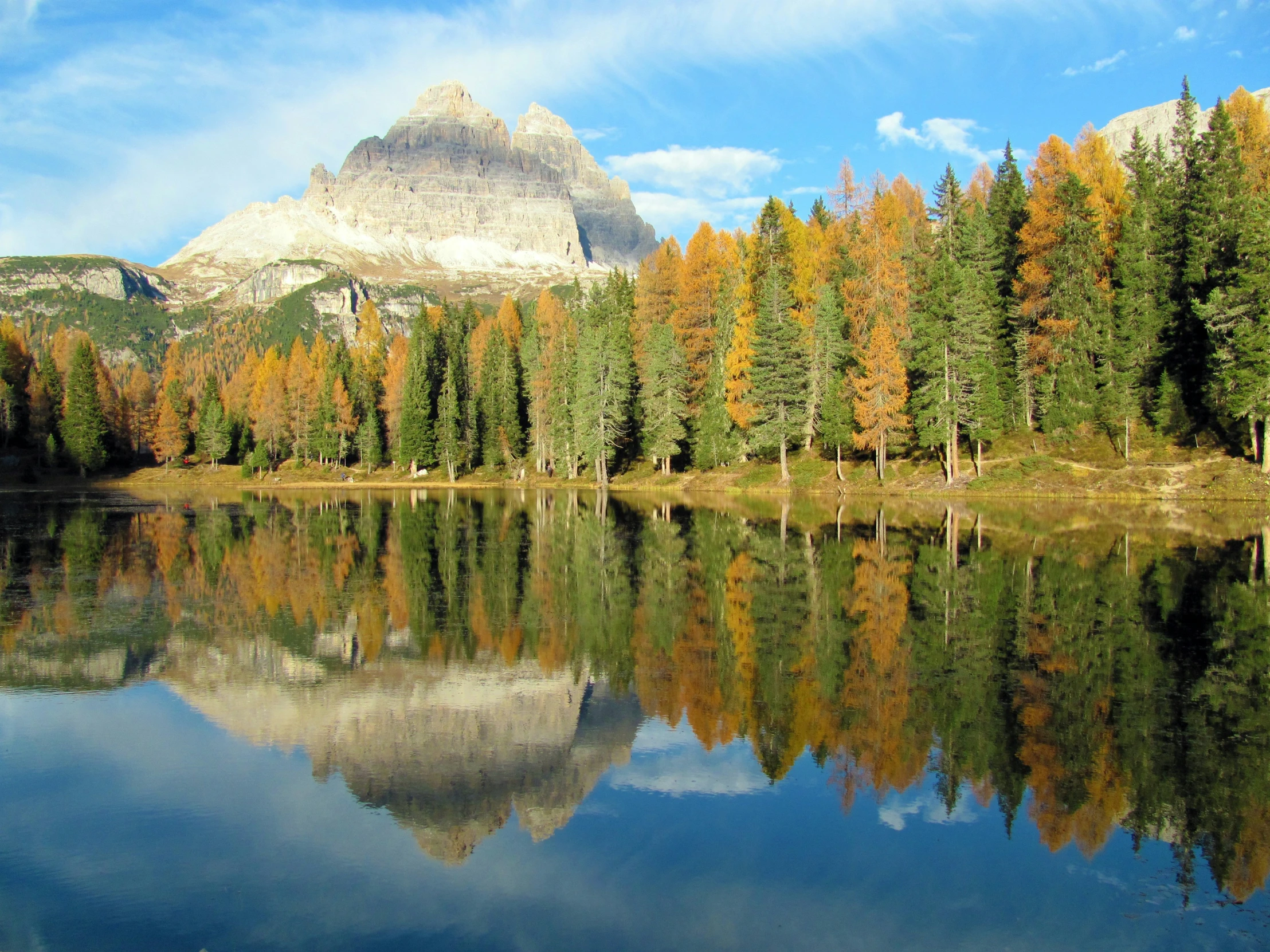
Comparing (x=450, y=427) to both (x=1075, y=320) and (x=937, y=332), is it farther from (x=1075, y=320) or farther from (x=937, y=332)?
(x=1075, y=320)

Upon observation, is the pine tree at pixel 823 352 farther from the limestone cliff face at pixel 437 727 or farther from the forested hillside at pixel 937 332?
the limestone cliff face at pixel 437 727

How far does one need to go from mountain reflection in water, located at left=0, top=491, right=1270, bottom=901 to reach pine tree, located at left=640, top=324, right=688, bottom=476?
116 ft

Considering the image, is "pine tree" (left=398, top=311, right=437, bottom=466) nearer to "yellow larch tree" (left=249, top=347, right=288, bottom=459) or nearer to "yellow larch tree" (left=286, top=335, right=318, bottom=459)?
"yellow larch tree" (left=286, top=335, right=318, bottom=459)

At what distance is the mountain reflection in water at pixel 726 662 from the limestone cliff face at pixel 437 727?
53mm

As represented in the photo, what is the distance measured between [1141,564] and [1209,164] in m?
40.2

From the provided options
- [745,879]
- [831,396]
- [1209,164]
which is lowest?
[745,879]

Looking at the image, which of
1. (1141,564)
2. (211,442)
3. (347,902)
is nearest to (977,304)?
(1141,564)

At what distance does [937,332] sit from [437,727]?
1934 inches

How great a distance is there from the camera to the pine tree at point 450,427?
89938mm

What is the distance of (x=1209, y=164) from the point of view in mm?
52875

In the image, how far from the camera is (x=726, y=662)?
15695mm

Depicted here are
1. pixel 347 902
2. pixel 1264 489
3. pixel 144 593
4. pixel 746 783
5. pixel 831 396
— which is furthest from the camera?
pixel 831 396

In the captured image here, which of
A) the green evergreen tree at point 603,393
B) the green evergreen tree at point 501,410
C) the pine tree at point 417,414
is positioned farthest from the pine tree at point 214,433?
the green evergreen tree at point 603,393

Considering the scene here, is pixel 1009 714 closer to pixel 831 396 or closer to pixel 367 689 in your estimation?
pixel 367 689
